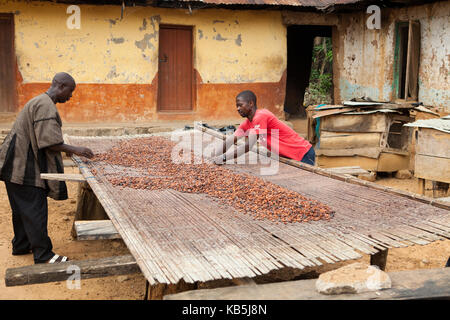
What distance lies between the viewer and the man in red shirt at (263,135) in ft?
15.4

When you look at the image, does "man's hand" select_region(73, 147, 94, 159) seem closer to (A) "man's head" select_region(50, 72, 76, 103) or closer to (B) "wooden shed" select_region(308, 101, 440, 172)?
(A) "man's head" select_region(50, 72, 76, 103)

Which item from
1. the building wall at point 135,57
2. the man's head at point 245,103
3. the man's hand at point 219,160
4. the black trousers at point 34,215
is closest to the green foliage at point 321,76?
the building wall at point 135,57

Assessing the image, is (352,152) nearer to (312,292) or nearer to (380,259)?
(380,259)

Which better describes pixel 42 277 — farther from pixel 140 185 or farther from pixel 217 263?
pixel 140 185

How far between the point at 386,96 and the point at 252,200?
753cm

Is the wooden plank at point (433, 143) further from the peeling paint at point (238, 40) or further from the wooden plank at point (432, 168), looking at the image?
the peeling paint at point (238, 40)

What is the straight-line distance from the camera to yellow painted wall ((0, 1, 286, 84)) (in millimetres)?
9188

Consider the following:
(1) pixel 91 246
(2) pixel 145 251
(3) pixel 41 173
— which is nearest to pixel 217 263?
(2) pixel 145 251

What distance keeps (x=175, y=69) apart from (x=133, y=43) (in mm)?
1141

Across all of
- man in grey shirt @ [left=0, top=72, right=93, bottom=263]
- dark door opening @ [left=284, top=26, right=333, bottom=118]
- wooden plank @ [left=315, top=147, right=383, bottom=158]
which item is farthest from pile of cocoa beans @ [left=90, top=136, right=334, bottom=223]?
dark door opening @ [left=284, top=26, right=333, bottom=118]

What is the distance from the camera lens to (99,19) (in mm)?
9609

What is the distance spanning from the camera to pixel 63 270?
2.50m

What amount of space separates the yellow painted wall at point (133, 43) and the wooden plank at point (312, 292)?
27.1 ft

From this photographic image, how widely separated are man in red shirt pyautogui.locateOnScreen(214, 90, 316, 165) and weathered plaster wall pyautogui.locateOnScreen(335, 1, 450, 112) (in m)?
4.85
